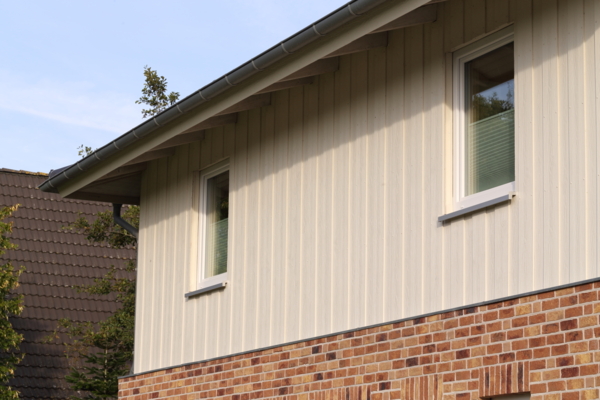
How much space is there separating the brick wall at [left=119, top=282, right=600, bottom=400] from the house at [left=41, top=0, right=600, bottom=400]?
2 cm

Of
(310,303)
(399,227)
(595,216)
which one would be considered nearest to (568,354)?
(595,216)

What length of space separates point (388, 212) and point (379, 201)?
17 cm

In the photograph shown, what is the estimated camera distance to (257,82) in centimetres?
925

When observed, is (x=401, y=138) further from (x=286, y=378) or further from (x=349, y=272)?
(x=286, y=378)

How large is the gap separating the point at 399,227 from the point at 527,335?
68.4 inches

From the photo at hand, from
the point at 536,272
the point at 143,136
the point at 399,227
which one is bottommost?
the point at 536,272

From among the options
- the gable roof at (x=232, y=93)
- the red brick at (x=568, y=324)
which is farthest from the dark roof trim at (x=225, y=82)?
the red brick at (x=568, y=324)

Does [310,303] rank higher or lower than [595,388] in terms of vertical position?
higher

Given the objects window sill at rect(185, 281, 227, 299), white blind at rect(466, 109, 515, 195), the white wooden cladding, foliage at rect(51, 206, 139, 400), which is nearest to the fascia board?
the white wooden cladding

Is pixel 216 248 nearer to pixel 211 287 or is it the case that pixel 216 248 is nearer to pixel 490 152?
pixel 211 287

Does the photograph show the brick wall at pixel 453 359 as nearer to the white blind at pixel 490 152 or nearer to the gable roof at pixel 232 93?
the white blind at pixel 490 152

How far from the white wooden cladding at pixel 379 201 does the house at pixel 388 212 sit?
0.02m

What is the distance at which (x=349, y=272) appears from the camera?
Answer: 8.68 m

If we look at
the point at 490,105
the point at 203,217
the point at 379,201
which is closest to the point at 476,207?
the point at 490,105
